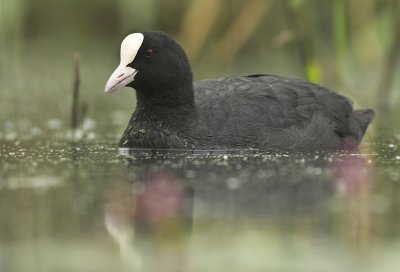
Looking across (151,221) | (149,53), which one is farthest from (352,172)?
(149,53)

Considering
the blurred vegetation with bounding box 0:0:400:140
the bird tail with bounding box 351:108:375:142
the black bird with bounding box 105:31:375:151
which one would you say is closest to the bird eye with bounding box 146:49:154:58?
the black bird with bounding box 105:31:375:151

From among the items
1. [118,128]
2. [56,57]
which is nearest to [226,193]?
[118,128]

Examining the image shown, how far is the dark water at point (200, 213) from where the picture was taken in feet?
12.5

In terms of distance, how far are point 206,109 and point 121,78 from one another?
695 mm

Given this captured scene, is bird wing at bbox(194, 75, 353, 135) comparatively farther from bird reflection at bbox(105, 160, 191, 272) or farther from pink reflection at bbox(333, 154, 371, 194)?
bird reflection at bbox(105, 160, 191, 272)

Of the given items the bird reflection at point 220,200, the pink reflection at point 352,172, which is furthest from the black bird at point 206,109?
the pink reflection at point 352,172

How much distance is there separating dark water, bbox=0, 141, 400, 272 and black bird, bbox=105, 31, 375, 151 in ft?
1.34

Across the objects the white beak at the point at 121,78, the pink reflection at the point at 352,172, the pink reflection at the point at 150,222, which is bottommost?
the pink reflection at the point at 150,222

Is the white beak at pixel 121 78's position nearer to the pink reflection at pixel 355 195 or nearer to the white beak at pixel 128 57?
the white beak at pixel 128 57

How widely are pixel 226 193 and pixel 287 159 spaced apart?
4.69ft

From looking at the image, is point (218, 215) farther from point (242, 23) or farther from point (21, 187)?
point (242, 23)

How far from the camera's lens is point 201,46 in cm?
1195

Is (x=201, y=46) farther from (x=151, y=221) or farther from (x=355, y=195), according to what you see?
(x=151, y=221)

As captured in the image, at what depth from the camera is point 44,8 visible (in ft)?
49.3
